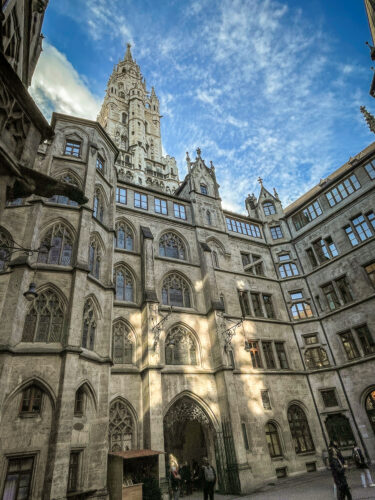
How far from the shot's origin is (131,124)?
218ft

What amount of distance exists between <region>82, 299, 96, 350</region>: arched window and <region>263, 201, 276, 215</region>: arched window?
→ 21301 millimetres

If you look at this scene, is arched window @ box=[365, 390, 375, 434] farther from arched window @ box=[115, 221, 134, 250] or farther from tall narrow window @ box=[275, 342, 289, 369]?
arched window @ box=[115, 221, 134, 250]

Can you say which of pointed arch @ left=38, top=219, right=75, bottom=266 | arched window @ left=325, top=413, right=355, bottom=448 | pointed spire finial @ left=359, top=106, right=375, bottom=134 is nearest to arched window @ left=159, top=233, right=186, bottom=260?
pointed arch @ left=38, top=219, right=75, bottom=266

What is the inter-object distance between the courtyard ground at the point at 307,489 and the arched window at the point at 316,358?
6738 mm

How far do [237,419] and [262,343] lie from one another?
6.71m

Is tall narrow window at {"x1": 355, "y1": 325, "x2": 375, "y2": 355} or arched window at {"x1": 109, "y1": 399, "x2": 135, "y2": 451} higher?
tall narrow window at {"x1": 355, "y1": 325, "x2": 375, "y2": 355}

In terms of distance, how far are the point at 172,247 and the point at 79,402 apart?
42.1ft

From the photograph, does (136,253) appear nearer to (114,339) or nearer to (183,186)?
(114,339)

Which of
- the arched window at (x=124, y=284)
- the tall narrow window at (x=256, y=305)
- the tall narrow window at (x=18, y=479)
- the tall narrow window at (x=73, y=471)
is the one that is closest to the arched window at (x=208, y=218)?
the tall narrow window at (x=256, y=305)

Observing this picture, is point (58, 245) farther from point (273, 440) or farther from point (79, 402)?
point (273, 440)

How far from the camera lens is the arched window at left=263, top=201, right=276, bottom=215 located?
3108cm

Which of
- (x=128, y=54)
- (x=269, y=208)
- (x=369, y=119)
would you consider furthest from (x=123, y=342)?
(x=128, y=54)

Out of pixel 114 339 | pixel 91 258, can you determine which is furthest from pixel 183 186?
pixel 114 339

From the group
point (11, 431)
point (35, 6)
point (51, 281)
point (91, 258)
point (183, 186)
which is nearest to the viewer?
point (35, 6)
